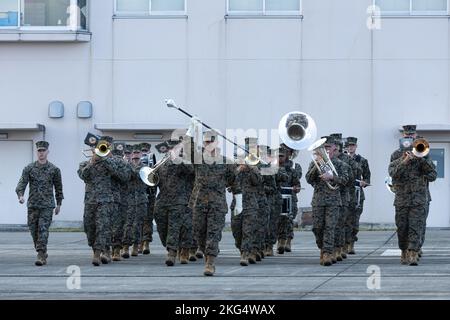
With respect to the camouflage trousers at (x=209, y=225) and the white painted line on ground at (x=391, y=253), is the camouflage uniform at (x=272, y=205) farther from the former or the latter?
the camouflage trousers at (x=209, y=225)

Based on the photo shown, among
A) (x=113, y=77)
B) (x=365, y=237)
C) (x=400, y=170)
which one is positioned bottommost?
(x=365, y=237)

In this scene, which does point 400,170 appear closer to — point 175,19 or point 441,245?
point 441,245

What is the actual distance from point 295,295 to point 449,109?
687 inches

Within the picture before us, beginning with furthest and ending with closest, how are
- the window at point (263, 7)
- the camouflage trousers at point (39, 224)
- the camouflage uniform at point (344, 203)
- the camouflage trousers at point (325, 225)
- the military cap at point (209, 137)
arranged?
the window at point (263, 7) < the camouflage uniform at point (344, 203) < the camouflage trousers at point (39, 224) < the camouflage trousers at point (325, 225) < the military cap at point (209, 137)

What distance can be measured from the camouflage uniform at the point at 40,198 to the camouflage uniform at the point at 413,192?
5.60 metres

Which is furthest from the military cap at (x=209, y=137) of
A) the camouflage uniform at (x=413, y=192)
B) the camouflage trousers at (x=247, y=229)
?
the camouflage uniform at (x=413, y=192)

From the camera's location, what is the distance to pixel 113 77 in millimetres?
32250

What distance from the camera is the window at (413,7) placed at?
3162 centimetres

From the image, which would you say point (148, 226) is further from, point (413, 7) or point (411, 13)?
point (413, 7)

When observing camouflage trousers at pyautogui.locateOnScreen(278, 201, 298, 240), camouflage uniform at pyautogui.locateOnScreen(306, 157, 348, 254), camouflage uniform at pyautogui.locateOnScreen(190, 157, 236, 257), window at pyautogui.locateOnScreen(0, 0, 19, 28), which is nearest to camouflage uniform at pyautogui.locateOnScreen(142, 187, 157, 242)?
camouflage trousers at pyautogui.locateOnScreen(278, 201, 298, 240)

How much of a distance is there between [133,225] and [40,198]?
2.29 meters

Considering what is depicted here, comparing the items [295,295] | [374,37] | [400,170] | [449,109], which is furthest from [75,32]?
[295,295]

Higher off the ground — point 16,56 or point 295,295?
point 16,56
